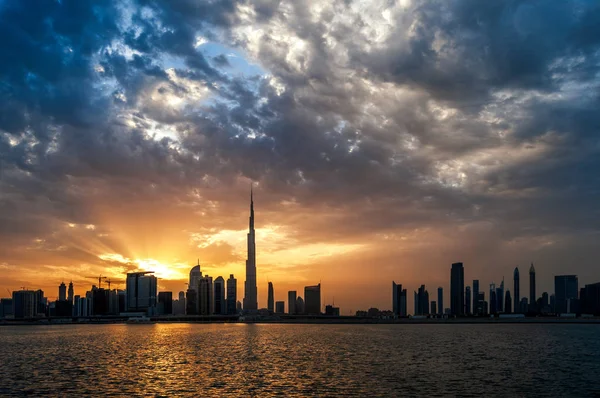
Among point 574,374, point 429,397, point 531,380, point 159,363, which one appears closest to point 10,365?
point 159,363

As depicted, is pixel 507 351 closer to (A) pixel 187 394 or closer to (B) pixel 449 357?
(B) pixel 449 357

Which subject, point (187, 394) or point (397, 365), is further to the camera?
point (397, 365)

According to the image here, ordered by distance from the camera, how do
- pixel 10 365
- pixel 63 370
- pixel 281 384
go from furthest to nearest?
pixel 10 365 → pixel 63 370 → pixel 281 384

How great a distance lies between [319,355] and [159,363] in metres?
37.6

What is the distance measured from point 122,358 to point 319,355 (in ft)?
150

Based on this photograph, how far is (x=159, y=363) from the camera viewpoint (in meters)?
116

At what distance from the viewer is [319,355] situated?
433 feet

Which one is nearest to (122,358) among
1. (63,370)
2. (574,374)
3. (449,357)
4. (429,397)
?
(63,370)

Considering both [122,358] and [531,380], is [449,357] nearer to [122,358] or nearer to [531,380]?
[531,380]

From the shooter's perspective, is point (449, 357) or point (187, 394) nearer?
point (187, 394)

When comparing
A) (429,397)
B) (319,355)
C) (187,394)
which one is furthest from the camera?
(319,355)

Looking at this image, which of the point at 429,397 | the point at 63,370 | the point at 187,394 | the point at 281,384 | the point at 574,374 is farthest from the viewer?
the point at 63,370

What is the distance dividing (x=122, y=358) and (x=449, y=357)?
7431 cm

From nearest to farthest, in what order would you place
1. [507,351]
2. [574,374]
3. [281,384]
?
[281,384] → [574,374] → [507,351]
